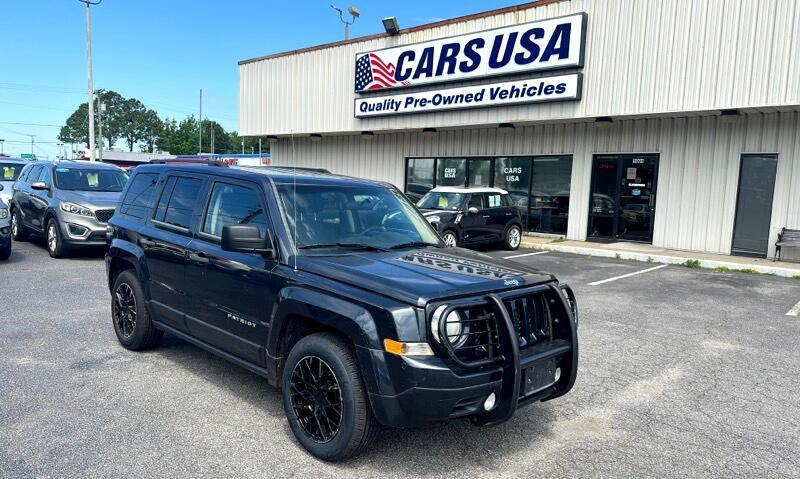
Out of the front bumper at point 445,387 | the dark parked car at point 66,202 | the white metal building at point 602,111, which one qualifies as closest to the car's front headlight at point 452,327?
the front bumper at point 445,387

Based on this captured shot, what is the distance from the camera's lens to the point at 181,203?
16.1 feet

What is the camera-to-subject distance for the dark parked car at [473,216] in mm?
12828

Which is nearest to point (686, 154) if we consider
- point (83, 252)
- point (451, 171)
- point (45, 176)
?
point (451, 171)

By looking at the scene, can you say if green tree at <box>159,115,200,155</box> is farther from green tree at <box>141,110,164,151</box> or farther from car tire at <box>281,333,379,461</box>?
car tire at <box>281,333,379,461</box>

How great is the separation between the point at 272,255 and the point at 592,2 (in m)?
12.8

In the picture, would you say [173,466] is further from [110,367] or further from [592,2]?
[592,2]

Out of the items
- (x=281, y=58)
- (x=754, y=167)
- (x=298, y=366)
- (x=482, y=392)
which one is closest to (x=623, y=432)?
(x=482, y=392)

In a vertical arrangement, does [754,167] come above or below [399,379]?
above

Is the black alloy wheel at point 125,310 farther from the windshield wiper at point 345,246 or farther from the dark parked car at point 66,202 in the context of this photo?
the dark parked car at point 66,202

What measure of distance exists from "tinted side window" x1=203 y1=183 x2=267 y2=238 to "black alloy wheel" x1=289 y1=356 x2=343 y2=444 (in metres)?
1.04

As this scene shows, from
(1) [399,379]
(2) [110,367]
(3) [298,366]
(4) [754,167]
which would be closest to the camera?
(1) [399,379]

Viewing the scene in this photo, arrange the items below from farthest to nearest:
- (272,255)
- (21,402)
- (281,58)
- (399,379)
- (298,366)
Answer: (281,58), (21,402), (272,255), (298,366), (399,379)

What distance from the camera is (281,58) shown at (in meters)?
21.1

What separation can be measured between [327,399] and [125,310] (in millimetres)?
3059
